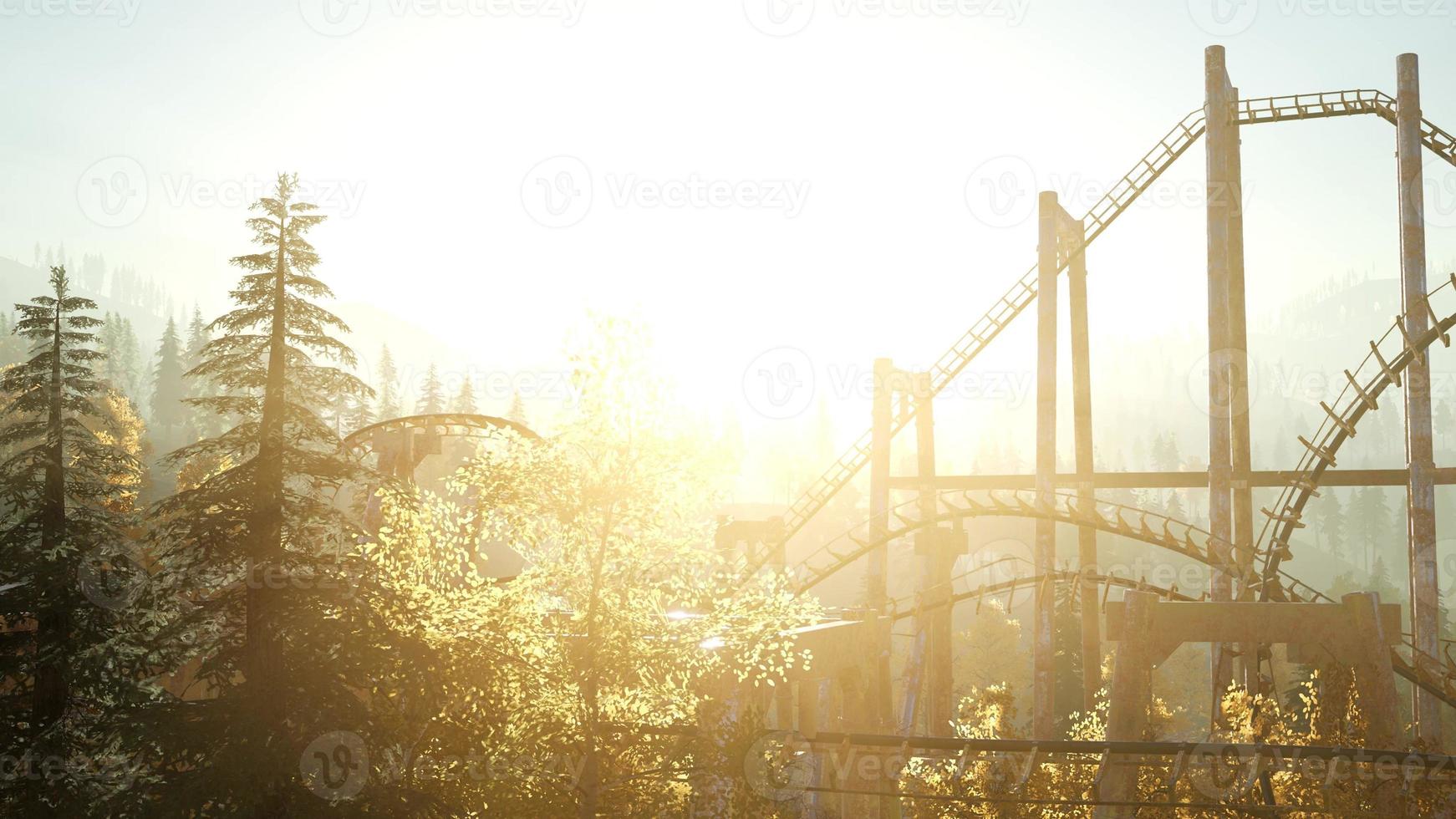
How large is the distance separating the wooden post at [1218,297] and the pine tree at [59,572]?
55.5 feet

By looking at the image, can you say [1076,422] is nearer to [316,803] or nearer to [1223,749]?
[1223,749]

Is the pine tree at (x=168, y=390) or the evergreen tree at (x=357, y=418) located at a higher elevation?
the pine tree at (x=168, y=390)

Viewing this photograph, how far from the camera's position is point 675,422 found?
1073 centimetres

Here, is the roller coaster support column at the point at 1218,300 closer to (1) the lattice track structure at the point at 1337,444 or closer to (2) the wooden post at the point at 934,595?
(1) the lattice track structure at the point at 1337,444

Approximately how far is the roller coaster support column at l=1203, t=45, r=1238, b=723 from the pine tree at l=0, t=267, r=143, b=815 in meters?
16.9

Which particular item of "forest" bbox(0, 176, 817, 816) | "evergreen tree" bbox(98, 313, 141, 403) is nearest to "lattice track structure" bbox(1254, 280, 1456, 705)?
"forest" bbox(0, 176, 817, 816)

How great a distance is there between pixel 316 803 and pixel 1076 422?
17.7 meters

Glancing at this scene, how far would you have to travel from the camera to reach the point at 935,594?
19.4 meters

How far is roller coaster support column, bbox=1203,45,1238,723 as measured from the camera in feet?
58.4

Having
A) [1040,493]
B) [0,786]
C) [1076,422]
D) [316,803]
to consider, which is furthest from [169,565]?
[1076,422]

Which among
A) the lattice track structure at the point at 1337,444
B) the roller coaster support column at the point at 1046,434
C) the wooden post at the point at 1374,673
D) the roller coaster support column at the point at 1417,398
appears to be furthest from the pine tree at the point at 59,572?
the roller coaster support column at the point at 1417,398

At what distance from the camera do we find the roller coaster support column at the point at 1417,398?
1733 cm

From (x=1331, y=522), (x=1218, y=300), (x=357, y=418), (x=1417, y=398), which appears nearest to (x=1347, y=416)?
(x=1417, y=398)

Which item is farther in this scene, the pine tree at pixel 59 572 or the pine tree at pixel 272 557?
the pine tree at pixel 59 572
